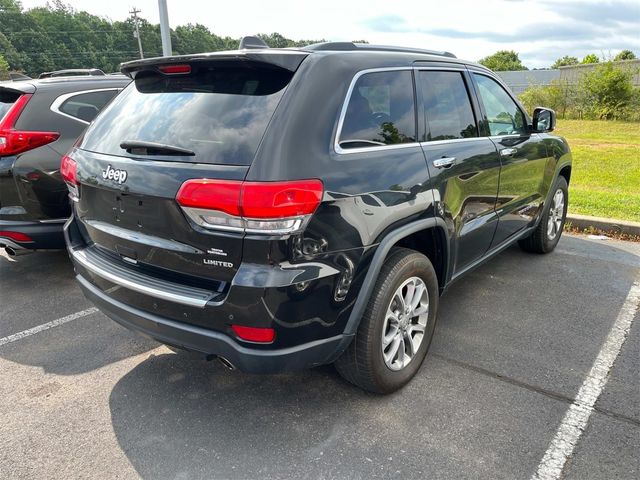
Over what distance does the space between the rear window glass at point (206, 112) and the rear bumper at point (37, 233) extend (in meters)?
1.73

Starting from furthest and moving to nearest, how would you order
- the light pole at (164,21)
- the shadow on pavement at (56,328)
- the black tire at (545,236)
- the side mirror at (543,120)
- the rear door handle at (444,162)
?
1. the light pole at (164,21)
2. the black tire at (545,236)
3. the side mirror at (543,120)
4. the shadow on pavement at (56,328)
5. the rear door handle at (444,162)

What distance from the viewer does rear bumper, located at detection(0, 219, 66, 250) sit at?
4.08 meters

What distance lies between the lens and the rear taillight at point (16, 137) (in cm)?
405

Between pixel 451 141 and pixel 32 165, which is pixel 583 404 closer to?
pixel 451 141

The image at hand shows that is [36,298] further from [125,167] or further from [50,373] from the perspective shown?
[125,167]

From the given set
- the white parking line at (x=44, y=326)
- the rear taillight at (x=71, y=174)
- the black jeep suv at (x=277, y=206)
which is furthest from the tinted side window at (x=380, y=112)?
the white parking line at (x=44, y=326)

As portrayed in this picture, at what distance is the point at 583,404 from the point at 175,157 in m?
2.50

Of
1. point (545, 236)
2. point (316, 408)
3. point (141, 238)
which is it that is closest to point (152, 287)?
point (141, 238)

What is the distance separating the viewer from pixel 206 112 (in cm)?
236

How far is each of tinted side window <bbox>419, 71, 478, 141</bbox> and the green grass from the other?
3.82 meters

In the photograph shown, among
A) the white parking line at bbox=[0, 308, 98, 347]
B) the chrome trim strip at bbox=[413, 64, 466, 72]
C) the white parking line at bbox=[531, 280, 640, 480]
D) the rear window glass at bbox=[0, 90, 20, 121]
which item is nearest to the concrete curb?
the white parking line at bbox=[531, 280, 640, 480]

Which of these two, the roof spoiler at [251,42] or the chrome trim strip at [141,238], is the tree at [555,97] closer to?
the roof spoiler at [251,42]

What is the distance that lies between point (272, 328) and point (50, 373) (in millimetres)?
1799

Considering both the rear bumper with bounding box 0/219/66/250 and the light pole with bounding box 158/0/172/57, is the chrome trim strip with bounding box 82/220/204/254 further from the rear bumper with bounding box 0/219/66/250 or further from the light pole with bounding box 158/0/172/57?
the light pole with bounding box 158/0/172/57
